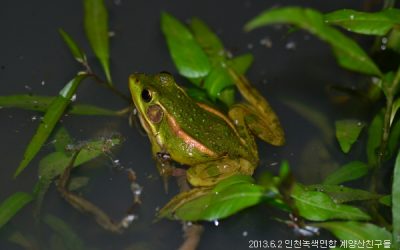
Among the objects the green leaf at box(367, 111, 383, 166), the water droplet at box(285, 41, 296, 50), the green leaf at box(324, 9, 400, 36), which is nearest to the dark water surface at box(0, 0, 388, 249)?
the water droplet at box(285, 41, 296, 50)

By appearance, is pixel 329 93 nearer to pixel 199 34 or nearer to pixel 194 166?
pixel 199 34

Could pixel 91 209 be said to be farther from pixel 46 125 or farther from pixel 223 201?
pixel 223 201

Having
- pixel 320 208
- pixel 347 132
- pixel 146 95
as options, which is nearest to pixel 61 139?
pixel 146 95

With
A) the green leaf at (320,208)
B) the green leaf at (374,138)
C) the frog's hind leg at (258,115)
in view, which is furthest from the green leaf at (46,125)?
the green leaf at (374,138)

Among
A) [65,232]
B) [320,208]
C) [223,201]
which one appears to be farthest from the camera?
[65,232]

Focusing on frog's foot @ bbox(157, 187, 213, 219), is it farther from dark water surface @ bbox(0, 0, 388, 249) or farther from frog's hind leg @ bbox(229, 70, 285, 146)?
frog's hind leg @ bbox(229, 70, 285, 146)

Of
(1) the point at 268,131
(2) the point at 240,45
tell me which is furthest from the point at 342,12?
(2) the point at 240,45

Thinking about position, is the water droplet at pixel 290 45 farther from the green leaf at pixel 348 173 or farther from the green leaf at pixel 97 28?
the green leaf at pixel 97 28
